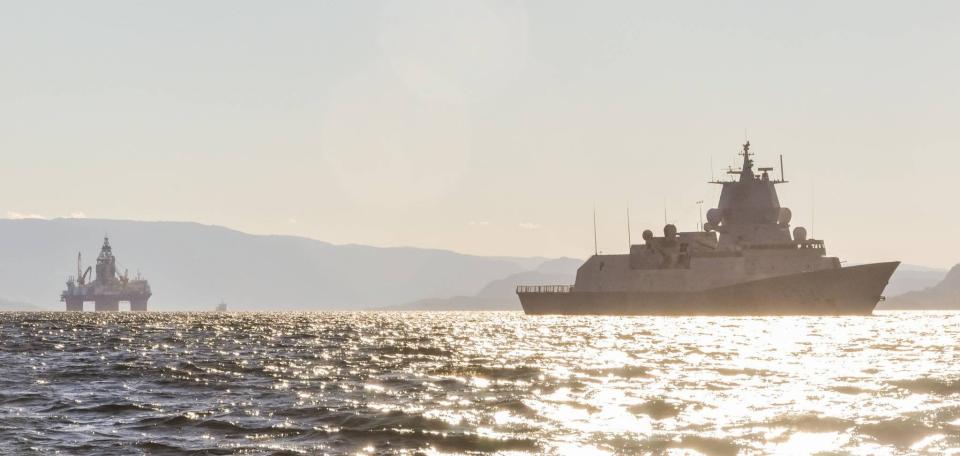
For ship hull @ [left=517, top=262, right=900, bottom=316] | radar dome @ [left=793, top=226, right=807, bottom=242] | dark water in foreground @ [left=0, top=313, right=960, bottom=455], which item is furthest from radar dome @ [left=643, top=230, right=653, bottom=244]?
dark water in foreground @ [left=0, top=313, right=960, bottom=455]

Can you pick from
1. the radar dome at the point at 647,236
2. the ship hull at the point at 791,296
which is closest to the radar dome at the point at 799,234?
the ship hull at the point at 791,296

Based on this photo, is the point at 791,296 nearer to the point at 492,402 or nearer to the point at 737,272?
the point at 737,272

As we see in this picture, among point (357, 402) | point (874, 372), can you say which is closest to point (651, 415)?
point (357, 402)

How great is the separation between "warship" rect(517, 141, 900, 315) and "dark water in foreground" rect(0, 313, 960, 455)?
165 ft

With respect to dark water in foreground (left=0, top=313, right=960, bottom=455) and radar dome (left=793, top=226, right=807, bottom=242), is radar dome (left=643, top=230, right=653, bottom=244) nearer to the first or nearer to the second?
radar dome (left=793, top=226, right=807, bottom=242)

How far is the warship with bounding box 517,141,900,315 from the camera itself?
86.1 metres

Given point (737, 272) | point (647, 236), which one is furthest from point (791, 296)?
point (647, 236)

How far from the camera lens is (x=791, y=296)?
86.2 meters

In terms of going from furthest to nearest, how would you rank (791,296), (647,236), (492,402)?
(647,236) → (791,296) → (492,402)

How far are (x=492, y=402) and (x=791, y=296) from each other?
70027 mm

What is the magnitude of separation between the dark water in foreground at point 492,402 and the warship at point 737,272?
5031 cm

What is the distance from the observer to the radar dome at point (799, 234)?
3580 inches

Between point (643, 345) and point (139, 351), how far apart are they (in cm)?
2096

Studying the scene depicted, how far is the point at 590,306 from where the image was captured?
329 feet
